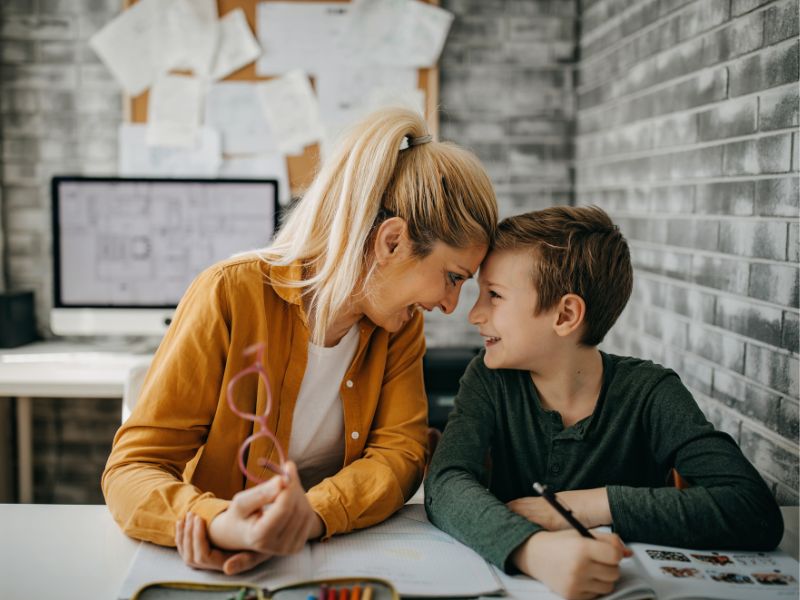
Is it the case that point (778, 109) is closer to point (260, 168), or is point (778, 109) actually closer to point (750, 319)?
point (750, 319)

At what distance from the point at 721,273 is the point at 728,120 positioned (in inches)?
11.9

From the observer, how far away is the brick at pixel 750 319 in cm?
136

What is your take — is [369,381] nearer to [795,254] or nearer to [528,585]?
[528,585]


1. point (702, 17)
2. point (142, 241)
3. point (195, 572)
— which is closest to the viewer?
point (195, 572)

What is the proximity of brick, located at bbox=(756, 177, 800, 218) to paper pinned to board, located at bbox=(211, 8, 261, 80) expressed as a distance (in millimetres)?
1739

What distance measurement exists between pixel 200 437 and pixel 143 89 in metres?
1.78

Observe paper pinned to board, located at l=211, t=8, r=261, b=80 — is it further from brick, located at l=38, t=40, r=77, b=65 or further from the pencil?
the pencil

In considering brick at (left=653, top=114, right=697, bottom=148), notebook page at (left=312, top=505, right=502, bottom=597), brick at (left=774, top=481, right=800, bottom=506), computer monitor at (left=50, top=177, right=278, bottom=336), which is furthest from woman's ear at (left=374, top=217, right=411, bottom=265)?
computer monitor at (left=50, top=177, right=278, bottom=336)

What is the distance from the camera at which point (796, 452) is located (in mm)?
1288

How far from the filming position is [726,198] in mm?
1553

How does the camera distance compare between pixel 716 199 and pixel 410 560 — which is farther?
pixel 716 199

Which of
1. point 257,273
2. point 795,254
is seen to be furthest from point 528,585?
point 795,254

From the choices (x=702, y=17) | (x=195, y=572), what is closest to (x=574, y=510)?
(x=195, y=572)

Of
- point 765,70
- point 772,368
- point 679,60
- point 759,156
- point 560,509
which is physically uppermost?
point 679,60
